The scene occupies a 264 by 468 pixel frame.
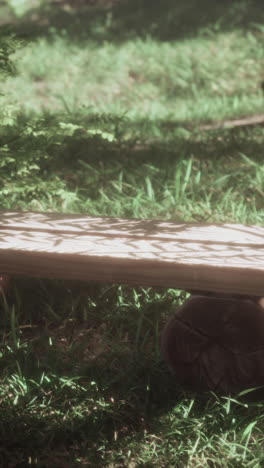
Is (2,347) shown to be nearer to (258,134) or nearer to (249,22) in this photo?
(258,134)

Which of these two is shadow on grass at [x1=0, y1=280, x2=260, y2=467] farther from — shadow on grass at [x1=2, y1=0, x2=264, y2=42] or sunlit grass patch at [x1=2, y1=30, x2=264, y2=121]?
shadow on grass at [x1=2, y1=0, x2=264, y2=42]

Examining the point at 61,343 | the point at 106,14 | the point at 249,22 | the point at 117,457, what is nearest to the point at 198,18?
the point at 249,22

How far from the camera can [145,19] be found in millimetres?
8734

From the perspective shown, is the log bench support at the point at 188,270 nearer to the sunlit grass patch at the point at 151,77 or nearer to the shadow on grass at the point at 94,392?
the shadow on grass at the point at 94,392

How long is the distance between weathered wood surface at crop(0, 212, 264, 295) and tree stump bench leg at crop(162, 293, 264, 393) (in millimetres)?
228

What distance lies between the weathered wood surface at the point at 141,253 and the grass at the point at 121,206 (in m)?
0.50

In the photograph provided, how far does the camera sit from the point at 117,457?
224 cm

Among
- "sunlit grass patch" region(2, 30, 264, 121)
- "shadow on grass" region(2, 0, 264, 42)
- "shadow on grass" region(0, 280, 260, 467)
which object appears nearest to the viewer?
"shadow on grass" region(0, 280, 260, 467)

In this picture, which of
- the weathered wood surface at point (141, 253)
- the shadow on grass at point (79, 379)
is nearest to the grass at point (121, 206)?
the shadow on grass at point (79, 379)

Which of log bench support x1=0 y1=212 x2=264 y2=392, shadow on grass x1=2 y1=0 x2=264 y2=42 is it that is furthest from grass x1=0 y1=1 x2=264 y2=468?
shadow on grass x1=2 y1=0 x2=264 y2=42

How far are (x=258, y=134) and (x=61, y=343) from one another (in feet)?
9.05

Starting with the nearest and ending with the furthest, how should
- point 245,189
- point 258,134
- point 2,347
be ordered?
1. point 2,347
2. point 245,189
3. point 258,134

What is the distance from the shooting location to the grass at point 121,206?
2.30 m

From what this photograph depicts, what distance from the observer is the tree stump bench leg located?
91.4 inches
